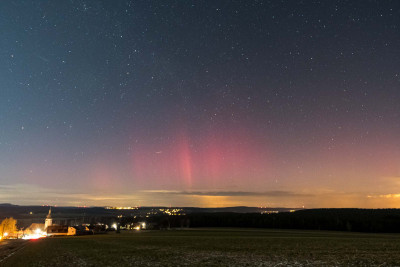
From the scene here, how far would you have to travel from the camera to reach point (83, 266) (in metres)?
25.7

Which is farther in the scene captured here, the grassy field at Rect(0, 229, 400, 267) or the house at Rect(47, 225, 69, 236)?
the house at Rect(47, 225, 69, 236)

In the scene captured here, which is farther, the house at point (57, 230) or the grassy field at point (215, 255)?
the house at point (57, 230)

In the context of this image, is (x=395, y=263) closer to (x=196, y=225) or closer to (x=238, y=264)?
(x=238, y=264)

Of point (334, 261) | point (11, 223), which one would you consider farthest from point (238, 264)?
point (11, 223)

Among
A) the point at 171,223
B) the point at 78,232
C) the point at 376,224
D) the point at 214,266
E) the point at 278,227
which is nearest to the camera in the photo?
the point at 214,266

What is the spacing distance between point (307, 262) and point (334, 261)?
226cm

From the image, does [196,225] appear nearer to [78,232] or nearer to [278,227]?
[278,227]

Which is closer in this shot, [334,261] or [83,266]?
[83,266]

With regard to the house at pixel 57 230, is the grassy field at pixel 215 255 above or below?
above

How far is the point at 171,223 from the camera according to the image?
6570 inches

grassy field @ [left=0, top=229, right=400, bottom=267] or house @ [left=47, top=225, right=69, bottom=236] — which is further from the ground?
grassy field @ [left=0, top=229, right=400, bottom=267]

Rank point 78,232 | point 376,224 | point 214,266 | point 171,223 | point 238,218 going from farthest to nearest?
1. point 171,223
2. point 238,218
3. point 78,232
4. point 376,224
5. point 214,266

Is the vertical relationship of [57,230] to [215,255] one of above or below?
below

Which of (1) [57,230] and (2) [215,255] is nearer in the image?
(2) [215,255]
